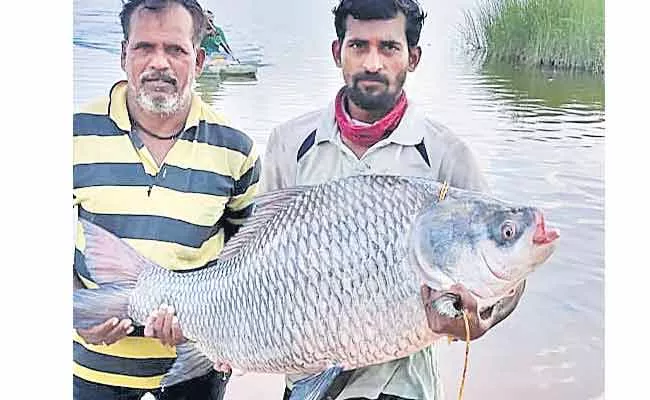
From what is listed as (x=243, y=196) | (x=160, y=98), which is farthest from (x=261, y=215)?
(x=160, y=98)

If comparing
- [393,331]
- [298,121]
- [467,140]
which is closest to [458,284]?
[393,331]

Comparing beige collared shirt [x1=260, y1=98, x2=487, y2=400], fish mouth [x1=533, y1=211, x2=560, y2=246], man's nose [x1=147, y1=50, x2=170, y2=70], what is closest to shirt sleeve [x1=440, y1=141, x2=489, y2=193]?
beige collared shirt [x1=260, y1=98, x2=487, y2=400]

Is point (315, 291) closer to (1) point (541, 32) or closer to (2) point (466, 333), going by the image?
(2) point (466, 333)

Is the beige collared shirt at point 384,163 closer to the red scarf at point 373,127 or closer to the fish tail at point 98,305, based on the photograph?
the red scarf at point 373,127

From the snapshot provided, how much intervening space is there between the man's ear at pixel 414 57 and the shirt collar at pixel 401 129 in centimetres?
6

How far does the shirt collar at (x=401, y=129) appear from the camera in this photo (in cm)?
178

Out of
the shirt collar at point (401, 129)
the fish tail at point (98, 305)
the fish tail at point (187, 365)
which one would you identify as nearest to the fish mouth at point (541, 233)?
the shirt collar at point (401, 129)

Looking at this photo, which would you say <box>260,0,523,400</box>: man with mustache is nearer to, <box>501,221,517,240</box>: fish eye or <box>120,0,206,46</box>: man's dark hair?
<box>501,221,517,240</box>: fish eye

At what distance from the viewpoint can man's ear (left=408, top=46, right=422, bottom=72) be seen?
1.79 metres

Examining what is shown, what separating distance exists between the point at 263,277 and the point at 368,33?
45 cm

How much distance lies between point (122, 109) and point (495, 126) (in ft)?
2.15

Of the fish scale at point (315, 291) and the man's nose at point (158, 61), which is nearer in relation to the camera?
the fish scale at point (315, 291)
